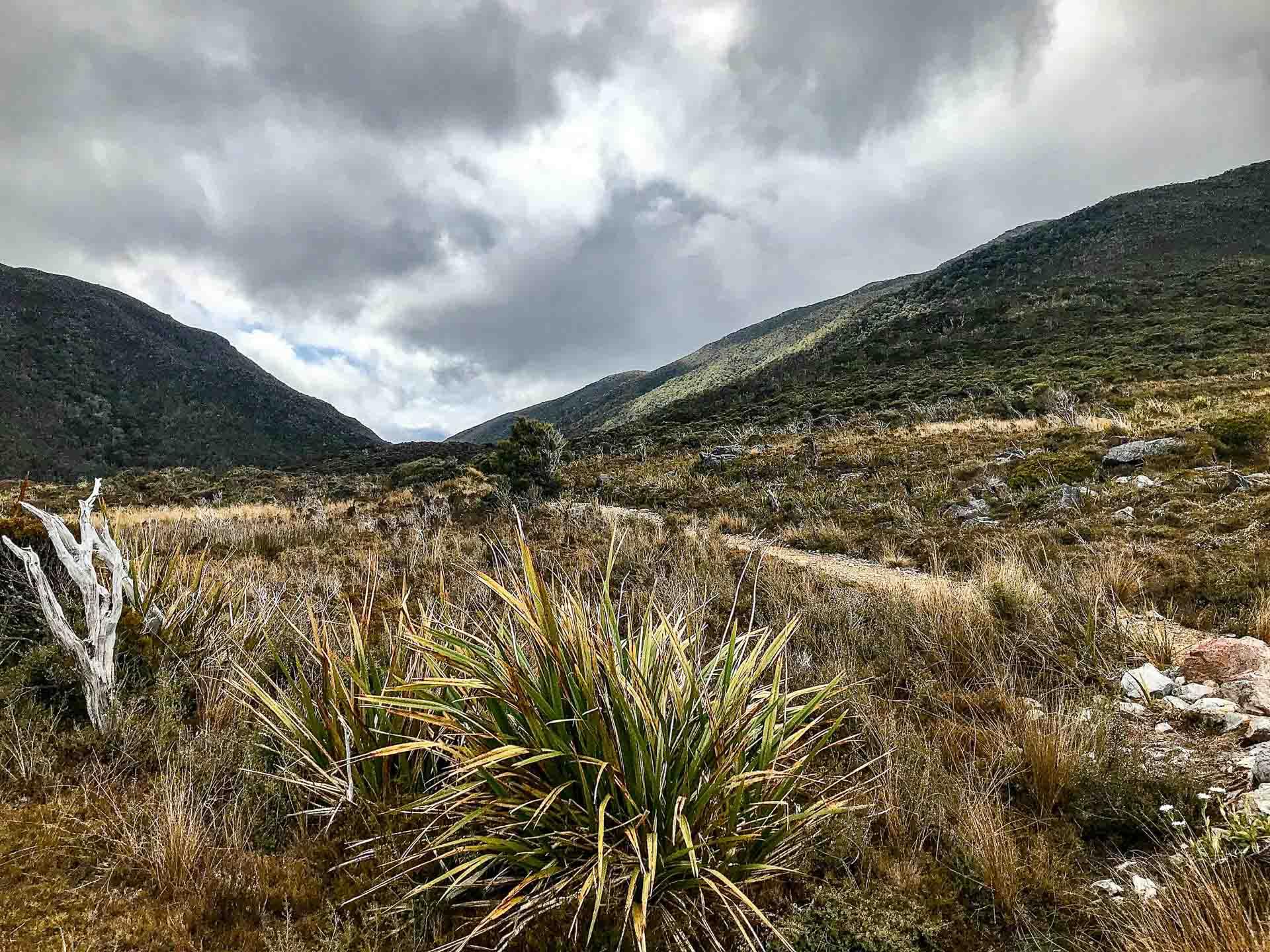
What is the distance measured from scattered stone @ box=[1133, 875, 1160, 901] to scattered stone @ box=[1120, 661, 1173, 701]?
6.33ft

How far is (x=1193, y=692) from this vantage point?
3.46 metres

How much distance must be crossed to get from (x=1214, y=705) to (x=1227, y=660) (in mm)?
633

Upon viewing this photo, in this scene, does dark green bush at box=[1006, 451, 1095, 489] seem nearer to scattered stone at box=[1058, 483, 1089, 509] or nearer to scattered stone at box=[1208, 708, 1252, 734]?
Result: scattered stone at box=[1058, 483, 1089, 509]

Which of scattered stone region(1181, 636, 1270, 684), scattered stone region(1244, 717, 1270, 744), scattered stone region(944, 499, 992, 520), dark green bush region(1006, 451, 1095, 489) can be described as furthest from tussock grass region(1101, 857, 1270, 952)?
dark green bush region(1006, 451, 1095, 489)

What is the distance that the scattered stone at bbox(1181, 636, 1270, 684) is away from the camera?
3531 millimetres

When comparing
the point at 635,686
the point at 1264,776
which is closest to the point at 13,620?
the point at 635,686

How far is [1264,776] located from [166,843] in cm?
472

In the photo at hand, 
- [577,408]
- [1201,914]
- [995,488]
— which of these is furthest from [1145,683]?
[577,408]

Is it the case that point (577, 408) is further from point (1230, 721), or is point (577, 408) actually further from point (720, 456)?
point (1230, 721)

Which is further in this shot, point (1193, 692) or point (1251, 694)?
point (1193, 692)

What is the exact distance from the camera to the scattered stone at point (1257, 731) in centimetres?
285

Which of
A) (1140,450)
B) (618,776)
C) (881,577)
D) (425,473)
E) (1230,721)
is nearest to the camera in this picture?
(618,776)

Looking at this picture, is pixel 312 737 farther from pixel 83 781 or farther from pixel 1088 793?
pixel 1088 793

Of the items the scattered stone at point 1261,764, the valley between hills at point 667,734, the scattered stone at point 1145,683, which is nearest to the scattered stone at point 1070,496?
the valley between hills at point 667,734
